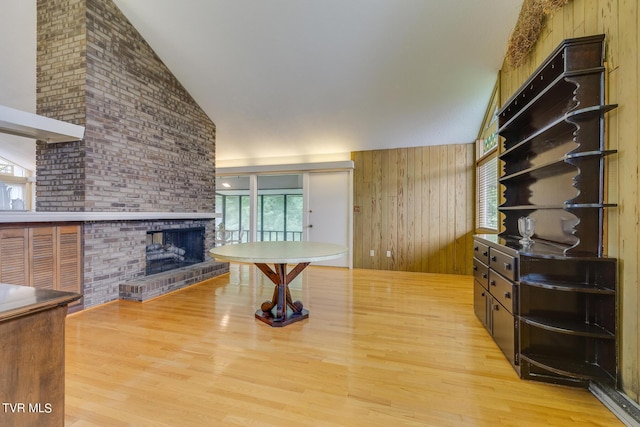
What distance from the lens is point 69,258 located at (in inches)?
118

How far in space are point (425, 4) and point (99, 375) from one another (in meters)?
4.33

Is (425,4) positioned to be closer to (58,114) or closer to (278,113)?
(278,113)

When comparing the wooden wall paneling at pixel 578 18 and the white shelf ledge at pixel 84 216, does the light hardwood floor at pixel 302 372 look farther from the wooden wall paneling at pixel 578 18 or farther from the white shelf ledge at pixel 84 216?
the wooden wall paneling at pixel 578 18

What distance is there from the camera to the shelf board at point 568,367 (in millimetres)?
1637

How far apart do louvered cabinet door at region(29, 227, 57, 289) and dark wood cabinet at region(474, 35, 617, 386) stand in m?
4.22

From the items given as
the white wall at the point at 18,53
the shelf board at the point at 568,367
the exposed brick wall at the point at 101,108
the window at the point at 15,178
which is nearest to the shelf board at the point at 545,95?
the shelf board at the point at 568,367

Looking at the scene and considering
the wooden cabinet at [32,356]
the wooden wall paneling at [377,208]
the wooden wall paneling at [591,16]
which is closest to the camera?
the wooden cabinet at [32,356]

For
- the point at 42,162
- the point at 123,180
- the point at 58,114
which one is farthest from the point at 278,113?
the point at 42,162

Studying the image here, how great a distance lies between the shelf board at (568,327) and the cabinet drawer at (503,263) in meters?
0.29

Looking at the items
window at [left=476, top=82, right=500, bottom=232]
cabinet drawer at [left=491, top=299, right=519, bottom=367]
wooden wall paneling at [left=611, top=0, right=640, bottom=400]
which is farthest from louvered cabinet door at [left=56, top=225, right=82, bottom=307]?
window at [left=476, top=82, right=500, bottom=232]

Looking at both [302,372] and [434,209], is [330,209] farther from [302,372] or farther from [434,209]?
[302,372]

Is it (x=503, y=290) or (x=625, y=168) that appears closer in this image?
(x=625, y=168)

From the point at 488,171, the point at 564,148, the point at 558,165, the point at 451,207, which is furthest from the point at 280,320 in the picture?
the point at 488,171

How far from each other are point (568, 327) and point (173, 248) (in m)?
4.88
